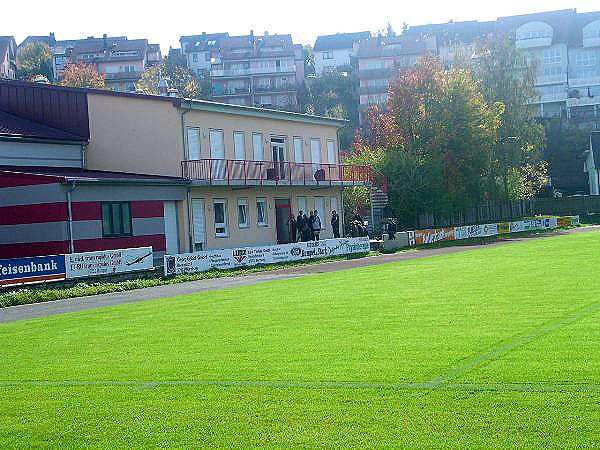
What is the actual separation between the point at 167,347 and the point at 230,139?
3258cm

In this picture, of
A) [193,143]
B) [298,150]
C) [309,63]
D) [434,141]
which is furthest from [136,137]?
[309,63]

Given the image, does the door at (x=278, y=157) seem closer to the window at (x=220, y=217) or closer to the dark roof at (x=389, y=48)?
the window at (x=220, y=217)

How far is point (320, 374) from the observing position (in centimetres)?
1101

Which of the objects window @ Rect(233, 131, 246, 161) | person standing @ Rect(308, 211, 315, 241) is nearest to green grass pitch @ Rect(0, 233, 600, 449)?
window @ Rect(233, 131, 246, 161)

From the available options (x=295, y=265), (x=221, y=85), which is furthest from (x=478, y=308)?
(x=221, y=85)

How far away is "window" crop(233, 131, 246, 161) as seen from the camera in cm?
4684

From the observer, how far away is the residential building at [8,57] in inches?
Answer: 4574

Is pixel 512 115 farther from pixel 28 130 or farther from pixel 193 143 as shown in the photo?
pixel 28 130

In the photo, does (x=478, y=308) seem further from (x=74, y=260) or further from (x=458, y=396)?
(x=74, y=260)

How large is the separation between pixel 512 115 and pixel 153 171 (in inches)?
1617

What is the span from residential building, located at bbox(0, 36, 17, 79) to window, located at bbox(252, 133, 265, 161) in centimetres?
7466

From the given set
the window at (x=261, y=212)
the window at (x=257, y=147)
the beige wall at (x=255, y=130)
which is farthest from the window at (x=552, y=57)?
the window at (x=261, y=212)

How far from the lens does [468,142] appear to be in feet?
209

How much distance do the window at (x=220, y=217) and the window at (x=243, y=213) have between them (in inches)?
54.0
